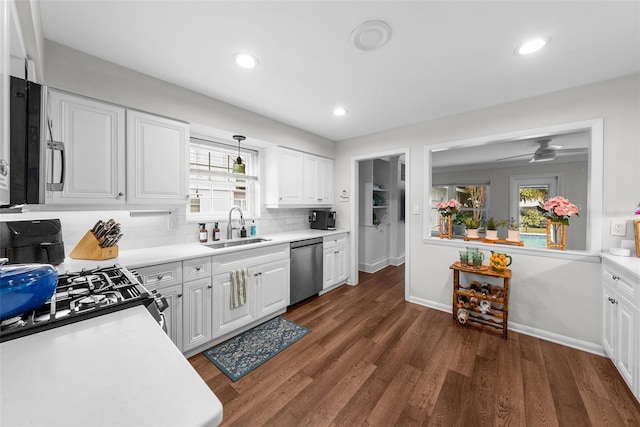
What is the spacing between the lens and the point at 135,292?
1114 millimetres

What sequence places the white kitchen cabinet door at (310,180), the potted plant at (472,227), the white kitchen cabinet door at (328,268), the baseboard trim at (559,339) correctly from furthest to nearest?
the white kitchen cabinet door at (310,180), the white kitchen cabinet door at (328,268), the potted plant at (472,227), the baseboard trim at (559,339)

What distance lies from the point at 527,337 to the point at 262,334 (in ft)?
8.79

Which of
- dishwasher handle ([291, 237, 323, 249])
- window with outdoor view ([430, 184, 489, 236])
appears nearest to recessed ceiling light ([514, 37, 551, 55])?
dishwasher handle ([291, 237, 323, 249])

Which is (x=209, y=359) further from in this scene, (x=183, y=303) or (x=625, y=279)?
(x=625, y=279)

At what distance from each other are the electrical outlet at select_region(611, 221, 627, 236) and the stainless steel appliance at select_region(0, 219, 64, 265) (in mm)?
4346

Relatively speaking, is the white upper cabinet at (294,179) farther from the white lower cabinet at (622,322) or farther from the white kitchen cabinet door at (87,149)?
the white lower cabinet at (622,322)

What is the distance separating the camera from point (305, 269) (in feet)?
10.4

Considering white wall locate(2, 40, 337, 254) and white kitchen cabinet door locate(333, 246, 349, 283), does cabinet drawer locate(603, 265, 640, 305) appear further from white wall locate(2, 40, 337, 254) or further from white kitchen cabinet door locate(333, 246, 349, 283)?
white wall locate(2, 40, 337, 254)

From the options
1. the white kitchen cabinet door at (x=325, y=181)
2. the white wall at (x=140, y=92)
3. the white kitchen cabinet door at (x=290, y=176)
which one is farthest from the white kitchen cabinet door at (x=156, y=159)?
the white kitchen cabinet door at (x=325, y=181)

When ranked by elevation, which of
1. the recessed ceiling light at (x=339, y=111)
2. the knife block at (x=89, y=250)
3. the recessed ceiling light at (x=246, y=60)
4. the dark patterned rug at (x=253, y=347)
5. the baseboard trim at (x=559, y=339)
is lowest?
the dark patterned rug at (x=253, y=347)

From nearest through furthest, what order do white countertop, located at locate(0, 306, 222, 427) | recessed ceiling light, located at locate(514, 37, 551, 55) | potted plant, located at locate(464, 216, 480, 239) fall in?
white countertop, located at locate(0, 306, 222, 427)
recessed ceiling light, located at locate(514, 37, 551, 55)
potted plant, located at locate(464, 216, 480, 239)

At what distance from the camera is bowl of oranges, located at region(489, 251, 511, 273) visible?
8.20ft

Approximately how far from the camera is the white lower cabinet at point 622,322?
5.16 ft

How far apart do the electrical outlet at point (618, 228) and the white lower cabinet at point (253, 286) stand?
3.09m
